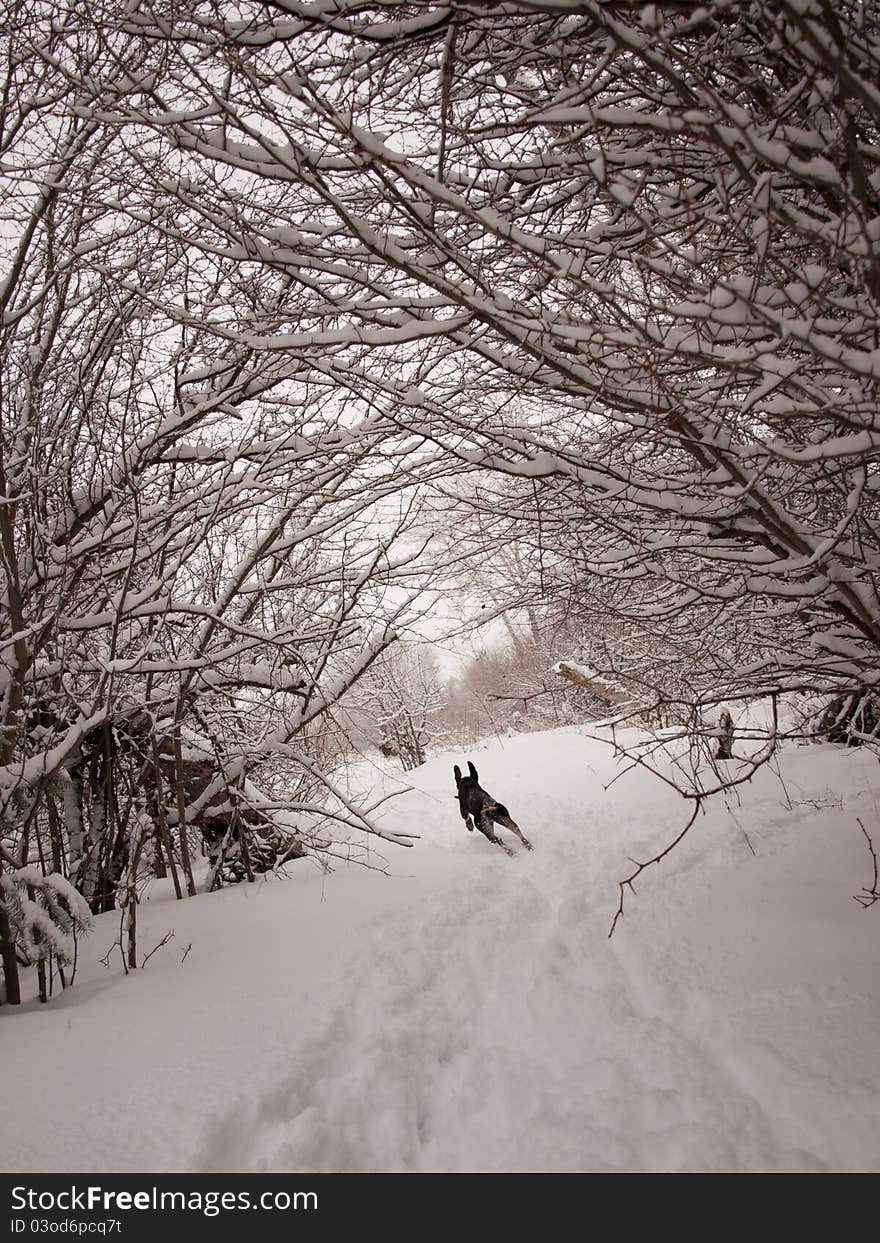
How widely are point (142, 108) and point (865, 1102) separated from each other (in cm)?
437

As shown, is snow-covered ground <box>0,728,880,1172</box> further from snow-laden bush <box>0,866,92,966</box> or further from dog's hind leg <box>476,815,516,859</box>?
dog's hind leg <box>476,815,516,859</box>

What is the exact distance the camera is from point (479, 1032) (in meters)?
2.70

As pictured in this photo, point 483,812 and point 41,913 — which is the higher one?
point 41,913

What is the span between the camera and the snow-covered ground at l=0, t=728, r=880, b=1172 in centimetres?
184

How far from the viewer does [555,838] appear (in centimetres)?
670

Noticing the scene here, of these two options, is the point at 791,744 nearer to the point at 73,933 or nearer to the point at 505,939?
the point at 505,939

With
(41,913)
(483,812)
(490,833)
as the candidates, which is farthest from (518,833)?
(41,913)

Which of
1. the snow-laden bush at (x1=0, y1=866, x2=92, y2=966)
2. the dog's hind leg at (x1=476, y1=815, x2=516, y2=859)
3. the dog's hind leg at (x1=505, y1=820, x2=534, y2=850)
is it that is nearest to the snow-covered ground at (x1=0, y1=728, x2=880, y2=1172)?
the snow-laden bush at (x1=0, y1=866, x2=92, y2=966)

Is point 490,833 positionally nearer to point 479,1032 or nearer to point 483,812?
point 483,812

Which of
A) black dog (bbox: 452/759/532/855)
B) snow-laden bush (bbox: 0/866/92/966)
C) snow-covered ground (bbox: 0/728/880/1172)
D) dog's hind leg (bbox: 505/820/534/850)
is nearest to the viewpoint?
snow-covered ground (bbox: 0/728/880/1172)

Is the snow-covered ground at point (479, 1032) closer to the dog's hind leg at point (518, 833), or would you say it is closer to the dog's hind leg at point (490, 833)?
the dog's hind leg at point (518, 833)

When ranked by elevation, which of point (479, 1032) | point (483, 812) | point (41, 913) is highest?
point (41, 913)

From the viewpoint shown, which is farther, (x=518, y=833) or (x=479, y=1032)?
(x=518, y=833)
